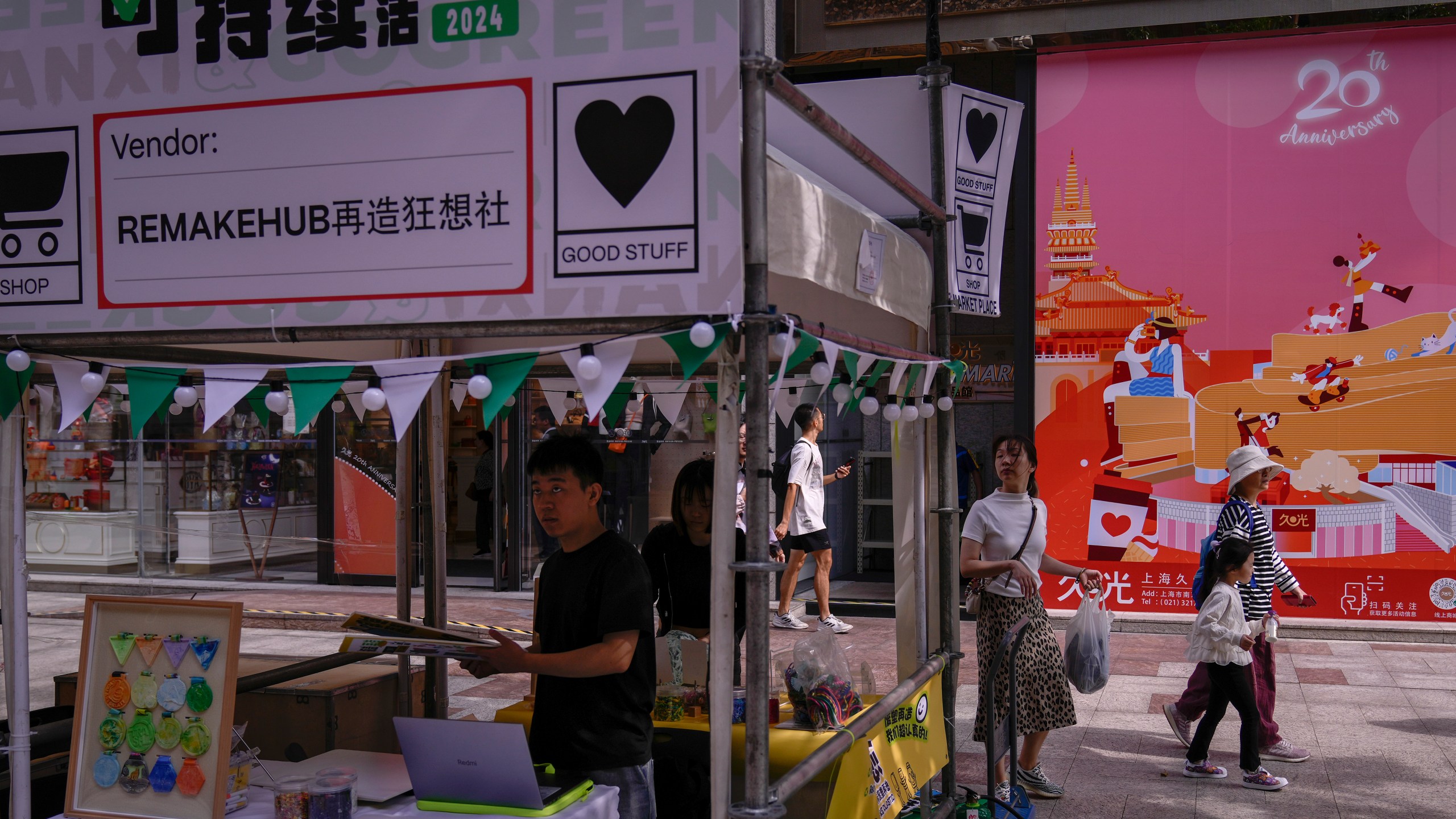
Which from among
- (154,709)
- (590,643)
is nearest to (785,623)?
(590,643)

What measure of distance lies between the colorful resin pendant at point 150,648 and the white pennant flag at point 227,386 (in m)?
0.56

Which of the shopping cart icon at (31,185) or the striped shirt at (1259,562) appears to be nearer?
the shopping cart icon at (31,185)

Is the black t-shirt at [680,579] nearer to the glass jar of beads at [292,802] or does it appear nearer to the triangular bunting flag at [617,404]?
the triangular bunting flag at [617,404]

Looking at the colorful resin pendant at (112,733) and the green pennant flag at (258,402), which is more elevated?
the green pennant flag at (258,402)

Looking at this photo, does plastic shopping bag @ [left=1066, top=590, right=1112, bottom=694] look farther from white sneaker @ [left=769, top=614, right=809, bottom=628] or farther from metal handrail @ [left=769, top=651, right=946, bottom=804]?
white sneaker @ [left=769, top=614, right=809, bottom=628]

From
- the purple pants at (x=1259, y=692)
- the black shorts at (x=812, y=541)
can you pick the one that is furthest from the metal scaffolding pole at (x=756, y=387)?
the black shorts at (x=812, y=541)

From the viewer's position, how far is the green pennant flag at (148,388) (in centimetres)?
319

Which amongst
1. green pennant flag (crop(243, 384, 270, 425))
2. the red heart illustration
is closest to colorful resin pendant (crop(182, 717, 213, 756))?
green pennant flag (crop(243, 384, 270, 425))

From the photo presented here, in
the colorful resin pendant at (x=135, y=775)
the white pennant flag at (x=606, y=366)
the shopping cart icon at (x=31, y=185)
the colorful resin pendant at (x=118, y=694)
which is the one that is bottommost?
the colorful resin pendant at (x=135, y=775)

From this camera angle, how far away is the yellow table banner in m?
3.77

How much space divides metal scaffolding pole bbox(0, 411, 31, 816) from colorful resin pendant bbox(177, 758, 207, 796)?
0.64m

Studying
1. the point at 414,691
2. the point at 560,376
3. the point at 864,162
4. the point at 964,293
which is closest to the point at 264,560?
the point at 414,691

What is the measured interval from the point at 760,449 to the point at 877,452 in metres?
9.86

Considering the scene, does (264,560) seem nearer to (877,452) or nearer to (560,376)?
(877,452)
